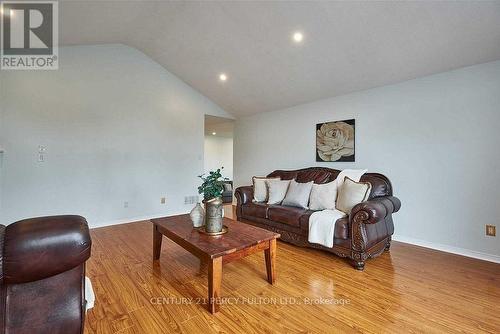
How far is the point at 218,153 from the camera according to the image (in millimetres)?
9258

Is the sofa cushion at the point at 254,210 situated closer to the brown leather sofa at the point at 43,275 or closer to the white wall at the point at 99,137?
the white wall at the point at 99,137

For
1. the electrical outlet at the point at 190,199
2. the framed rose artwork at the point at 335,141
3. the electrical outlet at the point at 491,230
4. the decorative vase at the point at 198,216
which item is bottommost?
the electrical outlet at the point at 190,199

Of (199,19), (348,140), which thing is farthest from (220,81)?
(348,140)

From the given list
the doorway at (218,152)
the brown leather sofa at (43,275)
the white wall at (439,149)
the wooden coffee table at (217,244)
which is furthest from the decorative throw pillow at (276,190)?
the doorway at (218,152)

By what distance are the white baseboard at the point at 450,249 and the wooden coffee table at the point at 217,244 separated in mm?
2172

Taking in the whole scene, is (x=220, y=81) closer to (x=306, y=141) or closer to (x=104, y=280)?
(x=306, y=141)

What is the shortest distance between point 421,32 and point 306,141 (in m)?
2.20

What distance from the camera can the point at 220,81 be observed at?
14.4ft

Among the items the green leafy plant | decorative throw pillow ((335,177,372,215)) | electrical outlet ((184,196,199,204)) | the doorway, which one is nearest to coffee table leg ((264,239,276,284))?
the green leafy plant

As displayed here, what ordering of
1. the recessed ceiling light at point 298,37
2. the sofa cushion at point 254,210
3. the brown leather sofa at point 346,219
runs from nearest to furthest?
the brown leather sofa at point 346,219
the recessed ceiling light at point 298,37
the sofa cushion at point 254,210

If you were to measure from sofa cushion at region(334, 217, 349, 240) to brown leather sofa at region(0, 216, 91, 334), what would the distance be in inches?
88.7

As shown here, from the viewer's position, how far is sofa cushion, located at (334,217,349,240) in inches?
95.3

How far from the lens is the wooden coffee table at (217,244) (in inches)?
64.3

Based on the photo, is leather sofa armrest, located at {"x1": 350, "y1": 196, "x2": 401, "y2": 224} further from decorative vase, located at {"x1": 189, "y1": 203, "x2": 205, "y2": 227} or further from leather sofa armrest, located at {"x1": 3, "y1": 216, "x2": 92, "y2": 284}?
leather sofa armrest, located at {"x1": 3, "y1": 216, "x2": 92, "y2": 284}
